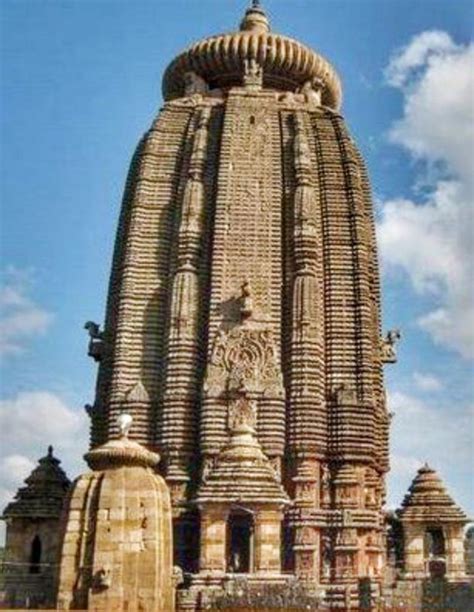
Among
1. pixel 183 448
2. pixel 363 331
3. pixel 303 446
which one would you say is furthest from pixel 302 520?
pixel 363 331

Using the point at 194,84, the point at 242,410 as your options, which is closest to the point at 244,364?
the point at 242,410

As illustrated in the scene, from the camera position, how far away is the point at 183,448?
25.9 m

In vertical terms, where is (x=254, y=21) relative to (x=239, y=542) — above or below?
above

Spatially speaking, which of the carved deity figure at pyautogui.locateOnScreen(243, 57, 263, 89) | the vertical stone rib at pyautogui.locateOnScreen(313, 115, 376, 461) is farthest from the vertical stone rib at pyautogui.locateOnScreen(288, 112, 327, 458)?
the carved deity figure at pyautogui.locateOnScreen(243, 57, 263, 89)

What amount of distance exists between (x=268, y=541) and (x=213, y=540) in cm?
143

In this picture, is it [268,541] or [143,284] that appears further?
[143,284]

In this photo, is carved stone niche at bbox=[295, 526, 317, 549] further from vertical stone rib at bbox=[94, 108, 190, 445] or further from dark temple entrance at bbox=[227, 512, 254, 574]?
vertical stone rib at bbox=[94, 108, 190, 445]

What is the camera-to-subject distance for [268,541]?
22547 millimetres

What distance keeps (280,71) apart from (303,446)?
15873mm

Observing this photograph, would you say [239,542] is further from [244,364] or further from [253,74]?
[253,74]

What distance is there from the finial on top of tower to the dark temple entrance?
20.4 metres

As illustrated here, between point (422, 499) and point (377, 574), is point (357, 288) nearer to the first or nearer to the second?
point (422, 499)

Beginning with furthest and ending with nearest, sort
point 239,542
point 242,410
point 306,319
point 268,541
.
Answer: point 306,319, point 239,542, point 242,410, point 268,541

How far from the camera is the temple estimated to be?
23.7 metres
